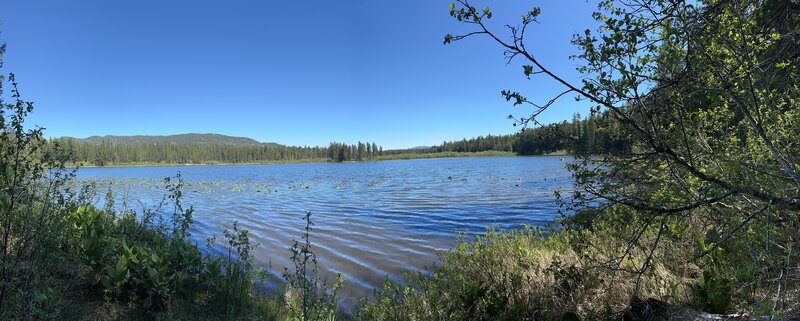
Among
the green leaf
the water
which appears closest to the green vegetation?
the green leaf

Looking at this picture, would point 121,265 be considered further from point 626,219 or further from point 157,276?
point 626,219

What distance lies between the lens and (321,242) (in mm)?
12961

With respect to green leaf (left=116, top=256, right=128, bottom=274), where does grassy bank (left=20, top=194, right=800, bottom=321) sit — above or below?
below

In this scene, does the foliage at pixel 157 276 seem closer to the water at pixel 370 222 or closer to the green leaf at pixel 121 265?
the green leaf at pixel 121 265

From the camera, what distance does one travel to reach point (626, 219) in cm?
414

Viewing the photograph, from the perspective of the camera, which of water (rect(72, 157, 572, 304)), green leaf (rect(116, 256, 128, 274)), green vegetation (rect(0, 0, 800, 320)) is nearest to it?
green vegetation (rect(0, 0, 800, 320))

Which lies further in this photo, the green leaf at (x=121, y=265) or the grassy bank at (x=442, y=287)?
the green leaf at (x=121, y=265)

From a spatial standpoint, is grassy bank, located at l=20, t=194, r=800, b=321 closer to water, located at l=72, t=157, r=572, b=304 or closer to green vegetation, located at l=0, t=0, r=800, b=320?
green vegetation, located at l=0, t=0, r=800, b=320

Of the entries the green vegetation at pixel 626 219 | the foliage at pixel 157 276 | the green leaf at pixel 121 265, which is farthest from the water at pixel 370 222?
the green leaf at pixel 121 265

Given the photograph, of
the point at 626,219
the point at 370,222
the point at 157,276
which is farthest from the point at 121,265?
the point at 370,222

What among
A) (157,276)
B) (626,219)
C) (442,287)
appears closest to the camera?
(626,219)

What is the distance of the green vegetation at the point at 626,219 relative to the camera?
10.1 ft

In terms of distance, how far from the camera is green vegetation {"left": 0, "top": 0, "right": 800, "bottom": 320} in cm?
307

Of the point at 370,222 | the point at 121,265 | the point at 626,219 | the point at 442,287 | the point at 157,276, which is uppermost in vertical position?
the point at 626,219
